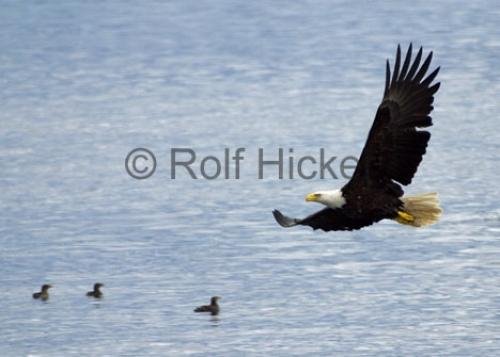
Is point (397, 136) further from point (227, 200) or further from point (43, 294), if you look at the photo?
point (227, 200)

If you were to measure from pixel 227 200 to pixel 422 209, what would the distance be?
553 centimetres

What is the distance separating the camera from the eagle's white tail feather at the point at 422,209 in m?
12.7

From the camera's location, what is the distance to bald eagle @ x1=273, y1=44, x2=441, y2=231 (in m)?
12.3

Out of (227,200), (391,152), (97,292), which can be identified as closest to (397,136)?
(391,152)

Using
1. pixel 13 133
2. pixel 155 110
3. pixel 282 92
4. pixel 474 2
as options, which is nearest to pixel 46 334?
pixel 13 133

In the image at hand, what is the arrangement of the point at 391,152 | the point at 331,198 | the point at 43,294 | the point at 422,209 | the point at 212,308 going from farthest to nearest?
the point at 43,294
the point at 212,308
the point at 422,209
the point at 331,198
the point at 391,152

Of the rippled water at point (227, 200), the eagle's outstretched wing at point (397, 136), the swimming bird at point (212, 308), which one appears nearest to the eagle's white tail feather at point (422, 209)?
the eagle's outstretched wing at point (397, 136)

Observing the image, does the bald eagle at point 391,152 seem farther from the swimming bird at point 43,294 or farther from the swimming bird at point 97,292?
the swimming bird at point 43,294

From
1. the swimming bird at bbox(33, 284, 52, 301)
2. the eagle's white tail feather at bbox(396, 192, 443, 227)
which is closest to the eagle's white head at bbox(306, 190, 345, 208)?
the eagle's white tail feather at bbox(396, 192, 443, 227)

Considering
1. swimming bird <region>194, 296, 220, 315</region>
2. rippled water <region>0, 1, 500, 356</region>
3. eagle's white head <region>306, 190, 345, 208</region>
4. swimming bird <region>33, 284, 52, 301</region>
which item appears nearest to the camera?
eagle's white head <region>306, 190, 345, 208</region>

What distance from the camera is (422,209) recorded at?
12820 mm

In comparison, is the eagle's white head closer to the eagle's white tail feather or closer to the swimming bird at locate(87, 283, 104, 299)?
the eagle's white tail feather

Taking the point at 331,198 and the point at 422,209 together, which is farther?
the point at 422,209

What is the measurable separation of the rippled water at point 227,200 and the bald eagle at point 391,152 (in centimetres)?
122
